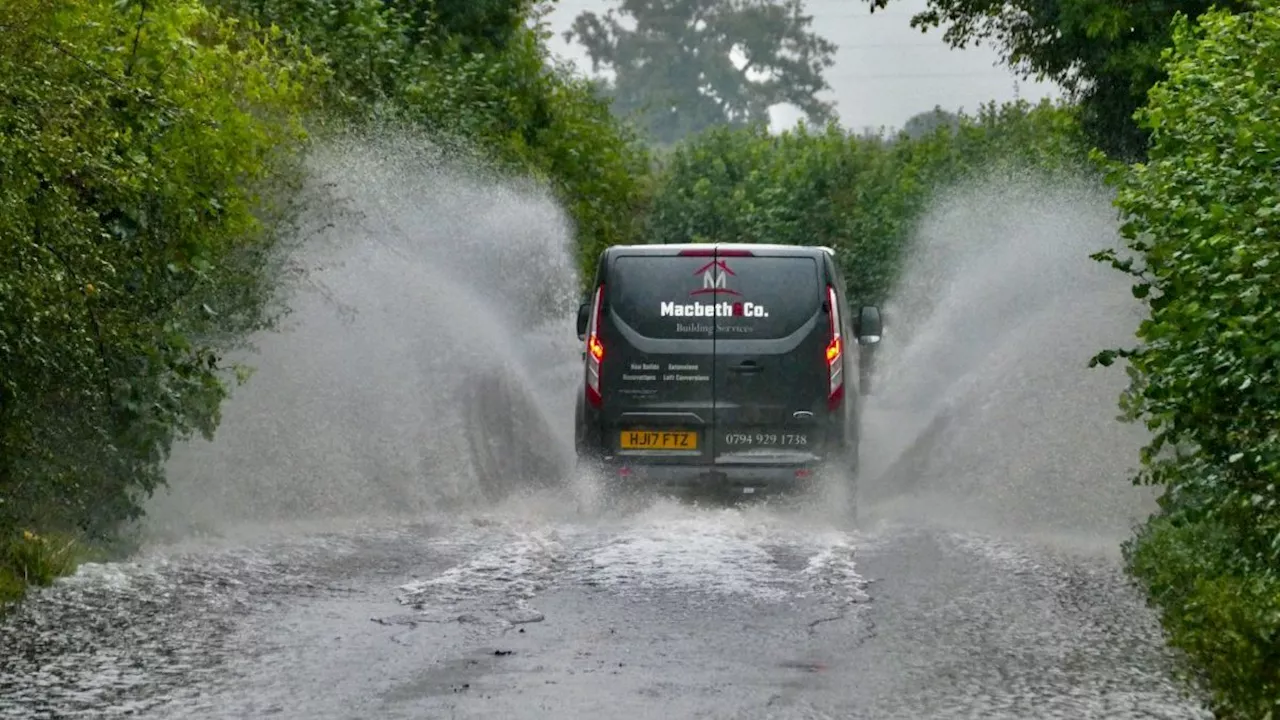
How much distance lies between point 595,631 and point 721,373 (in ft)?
18.9

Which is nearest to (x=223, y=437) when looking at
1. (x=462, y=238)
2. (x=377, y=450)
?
(x=377, y=450)

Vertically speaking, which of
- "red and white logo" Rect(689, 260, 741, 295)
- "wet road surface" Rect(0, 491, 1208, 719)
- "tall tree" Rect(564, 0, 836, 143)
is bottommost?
"wet road surface" Rect(0, 491, 1208, 719)

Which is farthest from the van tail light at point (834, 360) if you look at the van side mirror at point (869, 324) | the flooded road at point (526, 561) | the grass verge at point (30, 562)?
the grass verge at point (30, 562)

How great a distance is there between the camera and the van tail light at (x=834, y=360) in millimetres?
15844

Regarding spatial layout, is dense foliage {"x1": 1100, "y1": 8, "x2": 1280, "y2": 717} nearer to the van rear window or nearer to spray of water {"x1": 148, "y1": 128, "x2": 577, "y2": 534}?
the van rear window

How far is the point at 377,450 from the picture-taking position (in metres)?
17.4

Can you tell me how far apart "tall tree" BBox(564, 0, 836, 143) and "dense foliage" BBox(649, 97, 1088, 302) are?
38002 mm

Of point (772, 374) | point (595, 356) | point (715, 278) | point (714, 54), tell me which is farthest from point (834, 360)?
point (714, 54)

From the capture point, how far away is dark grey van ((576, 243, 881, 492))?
1580cm

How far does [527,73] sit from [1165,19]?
14105 mm

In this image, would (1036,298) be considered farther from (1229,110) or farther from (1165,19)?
(1229,110)

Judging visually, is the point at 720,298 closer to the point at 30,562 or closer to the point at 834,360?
the point at 834,360

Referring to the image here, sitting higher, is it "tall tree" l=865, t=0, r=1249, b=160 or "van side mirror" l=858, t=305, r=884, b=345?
"tall tree" l=865, t=0, r=1249, b=160

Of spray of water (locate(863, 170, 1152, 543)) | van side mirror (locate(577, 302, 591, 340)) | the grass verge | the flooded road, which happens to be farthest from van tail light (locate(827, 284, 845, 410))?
the grass verge
